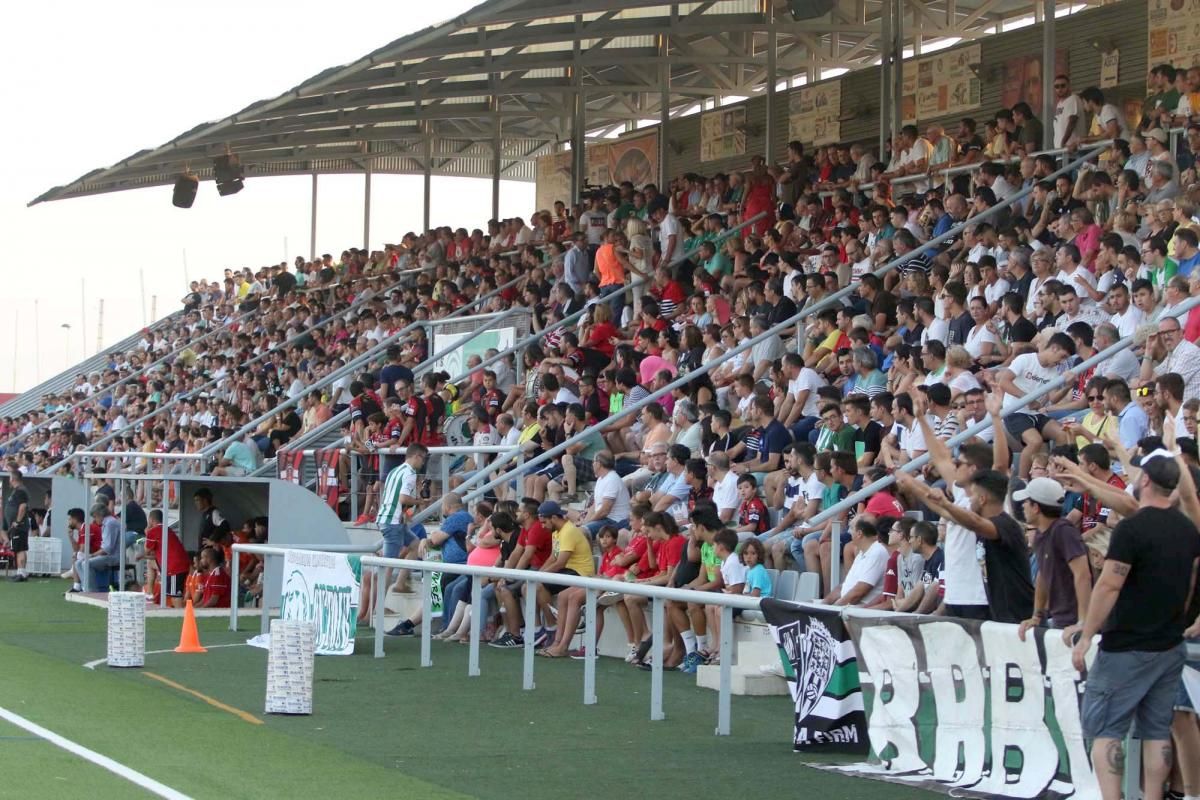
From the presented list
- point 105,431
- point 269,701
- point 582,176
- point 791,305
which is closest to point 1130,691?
point 269,701

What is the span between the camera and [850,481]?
45.9 feet

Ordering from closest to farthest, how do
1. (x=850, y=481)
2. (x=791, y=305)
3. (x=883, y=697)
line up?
(x=883, y=697) < (x=850, y=481) < (x=791, y=305)

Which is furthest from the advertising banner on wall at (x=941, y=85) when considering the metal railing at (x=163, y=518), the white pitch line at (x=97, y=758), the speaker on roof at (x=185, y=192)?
the white pitch line at (x=97, y=758)

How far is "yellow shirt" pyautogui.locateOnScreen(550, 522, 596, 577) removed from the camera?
51.9ft

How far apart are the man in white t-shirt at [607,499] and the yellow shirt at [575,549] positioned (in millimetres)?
830

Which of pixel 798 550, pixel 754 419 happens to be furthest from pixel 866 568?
pixel 754 419

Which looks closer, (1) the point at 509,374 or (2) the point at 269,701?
(2) the point at 269,701

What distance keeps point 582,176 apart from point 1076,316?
1828 centimetres

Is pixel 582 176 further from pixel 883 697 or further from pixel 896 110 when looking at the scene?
pixel 883 697

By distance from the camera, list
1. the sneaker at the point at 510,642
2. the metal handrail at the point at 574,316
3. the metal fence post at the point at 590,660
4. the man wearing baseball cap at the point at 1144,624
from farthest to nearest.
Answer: the metal handrail at the point at 574,316 < the sneaker at the point at 510,642 < the metal fence post at the point at 590,660 < the man wearing baseball cap at the point at 1144,624

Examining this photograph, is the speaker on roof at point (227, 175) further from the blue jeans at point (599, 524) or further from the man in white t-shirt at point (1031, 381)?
the man in white t-shirt at point (1031, 381)

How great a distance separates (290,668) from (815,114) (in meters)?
19.0

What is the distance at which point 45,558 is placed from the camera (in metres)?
26.0

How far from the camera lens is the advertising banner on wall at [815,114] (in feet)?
91.5
